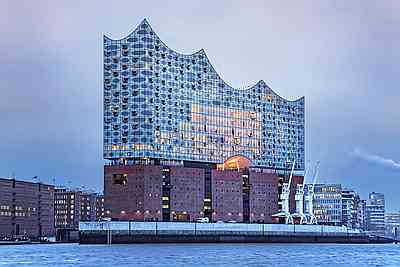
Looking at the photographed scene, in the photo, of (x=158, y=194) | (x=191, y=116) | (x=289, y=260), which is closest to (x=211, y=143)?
(x=191, y=116)

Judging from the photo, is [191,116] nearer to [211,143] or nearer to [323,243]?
[211,143]

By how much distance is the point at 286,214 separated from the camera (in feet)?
645

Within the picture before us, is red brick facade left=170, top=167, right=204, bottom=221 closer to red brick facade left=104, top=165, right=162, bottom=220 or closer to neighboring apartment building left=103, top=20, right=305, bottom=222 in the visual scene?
neighboring apartment building left=103, top=20, right=305, bottom=222

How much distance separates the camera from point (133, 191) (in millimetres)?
174875

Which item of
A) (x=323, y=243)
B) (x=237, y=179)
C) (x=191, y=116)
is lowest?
(x=323, y=243)

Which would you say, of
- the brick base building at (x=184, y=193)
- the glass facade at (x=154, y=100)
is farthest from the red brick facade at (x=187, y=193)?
the glass facade at (x=154, y=100)

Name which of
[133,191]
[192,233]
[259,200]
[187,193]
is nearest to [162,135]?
[187,193]

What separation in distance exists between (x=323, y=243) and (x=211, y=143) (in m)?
31.7

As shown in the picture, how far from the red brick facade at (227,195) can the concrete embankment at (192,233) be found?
4350 mm

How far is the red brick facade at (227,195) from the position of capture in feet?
618

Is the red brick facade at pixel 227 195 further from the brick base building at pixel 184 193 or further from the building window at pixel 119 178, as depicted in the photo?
the building window at pixel 119 178

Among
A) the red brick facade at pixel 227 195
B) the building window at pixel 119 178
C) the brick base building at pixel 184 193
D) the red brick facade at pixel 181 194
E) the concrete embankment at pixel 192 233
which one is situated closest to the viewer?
the concrete embankment at pixel 192 233

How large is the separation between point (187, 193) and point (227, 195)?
11087 millimetres

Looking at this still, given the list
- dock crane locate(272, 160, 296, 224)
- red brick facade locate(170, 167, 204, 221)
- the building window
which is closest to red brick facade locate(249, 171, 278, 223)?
dock crane locate(272, 160, 296, 224)
